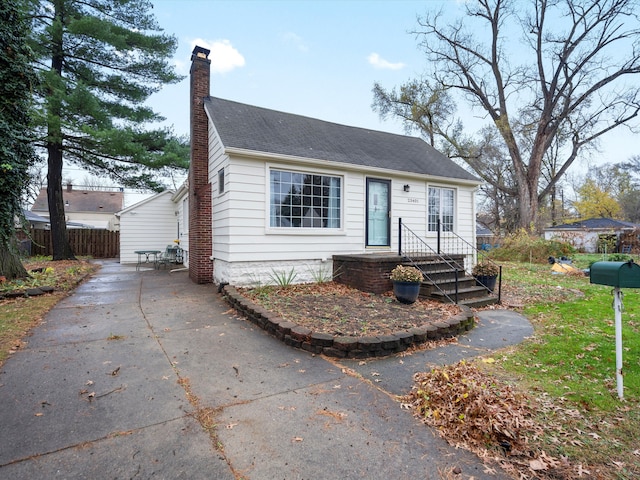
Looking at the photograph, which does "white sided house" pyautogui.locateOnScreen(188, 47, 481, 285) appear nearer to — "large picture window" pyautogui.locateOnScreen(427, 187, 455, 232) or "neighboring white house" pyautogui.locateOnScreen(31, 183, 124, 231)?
"large picture window" pyautogui.locateOnScreen(427, 187, 455, 232)

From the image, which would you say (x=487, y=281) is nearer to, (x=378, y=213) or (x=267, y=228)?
(x=378, y=213)

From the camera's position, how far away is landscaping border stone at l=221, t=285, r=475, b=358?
3979 mm

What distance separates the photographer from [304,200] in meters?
8.17

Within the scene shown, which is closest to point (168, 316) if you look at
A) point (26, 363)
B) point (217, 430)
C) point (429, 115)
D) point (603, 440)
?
point (26, 363)

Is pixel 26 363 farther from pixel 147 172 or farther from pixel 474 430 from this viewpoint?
pixel 147 172

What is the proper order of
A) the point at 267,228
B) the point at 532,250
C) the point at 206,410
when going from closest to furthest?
the point at 206,410 → the point at 267,228 → the point at 532,250

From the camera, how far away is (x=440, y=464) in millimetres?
2150

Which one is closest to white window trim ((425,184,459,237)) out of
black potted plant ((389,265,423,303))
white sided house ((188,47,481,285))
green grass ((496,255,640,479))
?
white sided house ((188,47,481,285))

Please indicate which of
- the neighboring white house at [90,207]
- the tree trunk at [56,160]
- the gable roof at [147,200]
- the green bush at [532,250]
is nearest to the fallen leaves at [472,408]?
the tree trunk at [56,160]

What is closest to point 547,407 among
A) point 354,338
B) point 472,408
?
point 472,408

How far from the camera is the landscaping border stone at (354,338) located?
13.1ft

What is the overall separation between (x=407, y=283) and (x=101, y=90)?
46.7ft

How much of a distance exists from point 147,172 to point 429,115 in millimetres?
19651

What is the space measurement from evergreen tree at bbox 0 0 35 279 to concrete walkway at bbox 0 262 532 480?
4.27 meters
